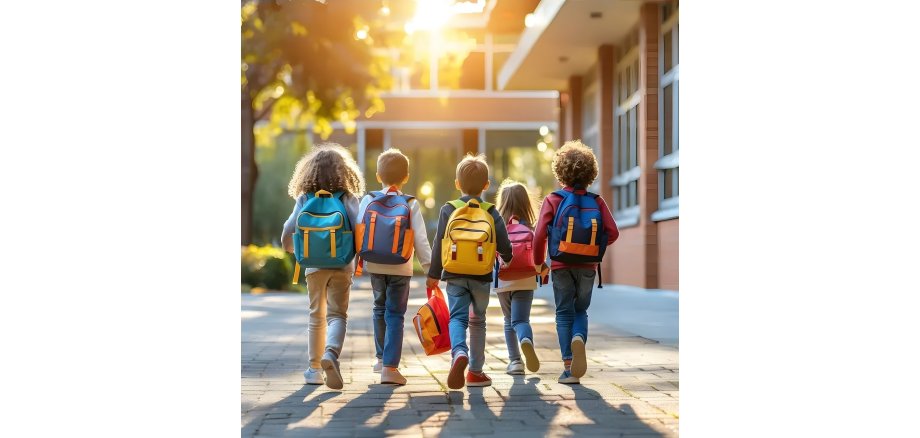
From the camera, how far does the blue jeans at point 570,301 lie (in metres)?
7.14

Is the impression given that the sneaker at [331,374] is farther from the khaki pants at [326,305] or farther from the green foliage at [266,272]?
the green foliage at [266,272]

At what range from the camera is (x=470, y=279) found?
6895 millimetres

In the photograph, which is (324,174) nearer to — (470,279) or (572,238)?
(470,279)

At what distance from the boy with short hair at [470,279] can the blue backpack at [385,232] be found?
7.6 inches

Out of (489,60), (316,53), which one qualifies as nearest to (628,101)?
(316,53)

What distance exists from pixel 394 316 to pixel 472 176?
94 centimetres

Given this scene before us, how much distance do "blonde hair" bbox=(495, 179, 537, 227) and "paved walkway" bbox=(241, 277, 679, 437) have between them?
3.29 ft

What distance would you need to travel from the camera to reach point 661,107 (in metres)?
16.6

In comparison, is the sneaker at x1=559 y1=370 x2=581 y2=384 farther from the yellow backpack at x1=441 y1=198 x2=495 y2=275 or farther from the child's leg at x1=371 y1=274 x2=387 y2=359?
the child's leg at x1=371 y1=274 x2=387 y2=359

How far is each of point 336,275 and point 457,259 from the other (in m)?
0.76

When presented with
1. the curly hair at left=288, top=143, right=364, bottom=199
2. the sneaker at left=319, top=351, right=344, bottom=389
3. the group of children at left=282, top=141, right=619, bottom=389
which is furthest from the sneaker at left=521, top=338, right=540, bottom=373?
the curly hair at left=288, top=143, right=364, bottom=199
